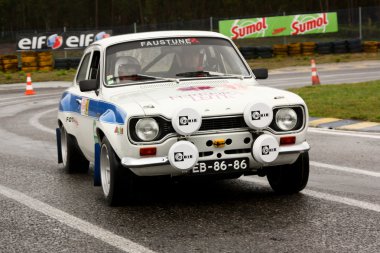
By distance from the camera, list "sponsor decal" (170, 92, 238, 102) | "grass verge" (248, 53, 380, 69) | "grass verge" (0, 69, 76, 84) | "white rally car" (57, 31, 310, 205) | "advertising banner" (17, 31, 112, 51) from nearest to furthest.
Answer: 1. "white rally car" (57, 31, 310, 205)
2. "sponsor decal" (170, 92, 238, 102)
3. "grass verge" (0, 69, 76, 84)
4. "grass verge" (248, 53, 380, 69)
5. "advertising banner" (17, 31, 112, 51)

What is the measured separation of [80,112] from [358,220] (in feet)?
11.9

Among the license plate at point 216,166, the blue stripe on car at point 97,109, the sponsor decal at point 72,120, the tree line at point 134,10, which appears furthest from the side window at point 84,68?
the tree line at point 134,10

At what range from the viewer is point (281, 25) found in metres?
43.1

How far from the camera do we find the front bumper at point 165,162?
22.8 feet

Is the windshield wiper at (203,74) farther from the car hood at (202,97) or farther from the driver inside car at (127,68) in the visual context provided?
the driver inside car at (127,68)

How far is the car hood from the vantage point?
7.06 metres

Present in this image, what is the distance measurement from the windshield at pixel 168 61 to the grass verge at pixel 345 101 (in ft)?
20.6

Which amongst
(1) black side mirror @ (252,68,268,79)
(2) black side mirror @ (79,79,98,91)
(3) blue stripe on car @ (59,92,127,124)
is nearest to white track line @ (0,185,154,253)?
(3) blue stripe on car @ (59,92,127,124)

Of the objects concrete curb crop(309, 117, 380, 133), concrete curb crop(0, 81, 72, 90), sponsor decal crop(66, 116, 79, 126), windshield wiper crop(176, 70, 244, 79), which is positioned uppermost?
windshield wiper crop(176, 70, 244, 79)

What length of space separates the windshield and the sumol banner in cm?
3497

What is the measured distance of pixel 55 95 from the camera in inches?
1072

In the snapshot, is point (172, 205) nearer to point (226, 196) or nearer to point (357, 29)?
point (226, 196)

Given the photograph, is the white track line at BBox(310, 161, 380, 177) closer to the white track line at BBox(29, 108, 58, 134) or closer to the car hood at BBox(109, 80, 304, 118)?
the car hood at BBox(109, 80, 304, 118)

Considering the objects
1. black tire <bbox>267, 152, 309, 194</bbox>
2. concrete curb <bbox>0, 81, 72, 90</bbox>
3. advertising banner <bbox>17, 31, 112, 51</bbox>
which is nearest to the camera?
black tire <bbox>267, 152, 309, 194</bbox>
